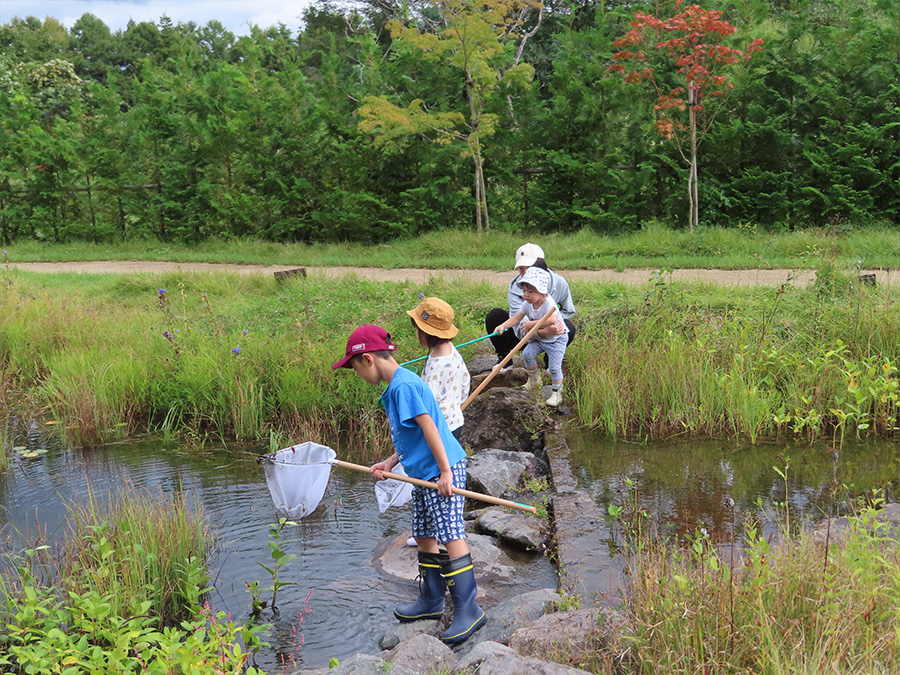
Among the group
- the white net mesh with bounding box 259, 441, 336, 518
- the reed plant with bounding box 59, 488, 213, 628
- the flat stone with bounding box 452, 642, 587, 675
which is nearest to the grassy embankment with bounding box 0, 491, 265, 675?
the reed plant with bounding box 59, 488, 213, 628

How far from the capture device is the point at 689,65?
1270 centimetres

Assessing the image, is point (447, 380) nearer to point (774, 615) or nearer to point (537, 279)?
point (537, 279)

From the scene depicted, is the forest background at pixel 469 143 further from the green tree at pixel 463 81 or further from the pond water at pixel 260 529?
the pond water at pixel 260 529

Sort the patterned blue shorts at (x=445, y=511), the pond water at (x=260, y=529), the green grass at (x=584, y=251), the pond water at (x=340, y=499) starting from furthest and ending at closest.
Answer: the green grass at (x=584, y=251), the pond water at (x=340, y=499), the pond water at (x=260, y=529), the patterned blue shorts at (x=445, y=511)

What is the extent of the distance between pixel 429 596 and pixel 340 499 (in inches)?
69.8

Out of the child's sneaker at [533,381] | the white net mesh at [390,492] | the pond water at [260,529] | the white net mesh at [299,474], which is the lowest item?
the pond water at [260,529]

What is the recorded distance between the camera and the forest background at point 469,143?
43.0 feet

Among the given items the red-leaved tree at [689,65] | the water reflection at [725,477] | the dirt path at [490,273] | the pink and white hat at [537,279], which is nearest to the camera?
the water reflection at [725,477]

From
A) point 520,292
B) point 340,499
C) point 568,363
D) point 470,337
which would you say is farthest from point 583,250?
point 340,499

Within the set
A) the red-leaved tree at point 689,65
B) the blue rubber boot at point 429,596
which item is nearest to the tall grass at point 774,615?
the blue rubber boot at point 429,596

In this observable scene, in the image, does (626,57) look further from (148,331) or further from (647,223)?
(148,331)

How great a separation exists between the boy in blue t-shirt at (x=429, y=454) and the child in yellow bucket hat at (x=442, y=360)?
59 cm

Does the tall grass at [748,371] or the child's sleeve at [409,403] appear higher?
the child's sleeve at [409,403]

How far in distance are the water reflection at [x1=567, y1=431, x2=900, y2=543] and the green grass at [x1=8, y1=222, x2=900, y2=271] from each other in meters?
3.57
